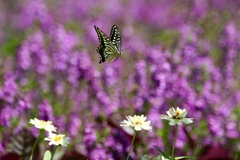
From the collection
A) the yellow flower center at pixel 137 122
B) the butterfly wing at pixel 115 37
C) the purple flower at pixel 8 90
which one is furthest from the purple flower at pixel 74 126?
the yellow flower center at pixel 137 122

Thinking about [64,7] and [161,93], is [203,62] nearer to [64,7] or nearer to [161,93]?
[161,93]

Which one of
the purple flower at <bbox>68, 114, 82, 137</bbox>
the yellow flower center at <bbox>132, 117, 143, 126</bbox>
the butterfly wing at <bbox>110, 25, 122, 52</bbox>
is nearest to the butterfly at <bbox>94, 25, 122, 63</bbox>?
the butterfly wing at <bbox>110, 25, 122, 52</bbox>

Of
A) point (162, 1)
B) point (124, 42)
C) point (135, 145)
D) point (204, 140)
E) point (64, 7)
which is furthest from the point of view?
point (162, 1)

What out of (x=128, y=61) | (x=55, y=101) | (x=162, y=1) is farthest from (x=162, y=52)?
(x=162, y=1)

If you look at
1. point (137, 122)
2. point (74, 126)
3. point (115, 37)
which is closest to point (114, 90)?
point (74, 126)

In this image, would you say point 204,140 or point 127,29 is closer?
point 204,140

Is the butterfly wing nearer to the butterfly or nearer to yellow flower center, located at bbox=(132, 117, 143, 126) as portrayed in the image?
the butterfly

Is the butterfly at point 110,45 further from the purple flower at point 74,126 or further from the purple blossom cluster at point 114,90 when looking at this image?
the purple flower at point 74,126

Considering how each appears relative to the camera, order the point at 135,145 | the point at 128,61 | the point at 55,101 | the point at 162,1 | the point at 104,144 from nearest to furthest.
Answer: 1. the point at 104,144
2. the point at 135,145
3. the point at 55,101
4. the point at 128,61
5. the point at 162,1
